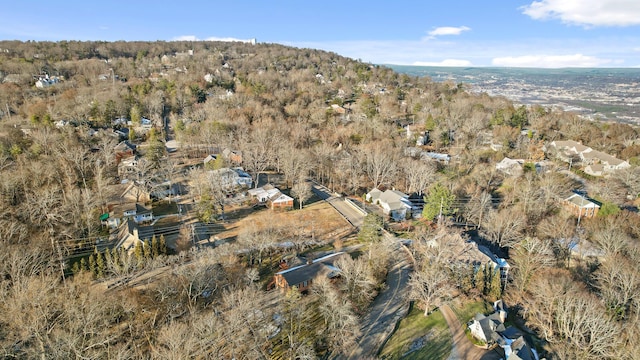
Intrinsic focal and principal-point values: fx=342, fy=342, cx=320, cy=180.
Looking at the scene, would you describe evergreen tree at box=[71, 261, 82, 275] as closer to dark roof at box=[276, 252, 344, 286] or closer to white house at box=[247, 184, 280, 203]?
dark roof at box=[276, 252, 344, 286]

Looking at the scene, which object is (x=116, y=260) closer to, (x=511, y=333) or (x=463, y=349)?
(x=463, y=349)

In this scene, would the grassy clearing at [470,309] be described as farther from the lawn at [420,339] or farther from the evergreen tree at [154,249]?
the evergreen tree at [154,249]

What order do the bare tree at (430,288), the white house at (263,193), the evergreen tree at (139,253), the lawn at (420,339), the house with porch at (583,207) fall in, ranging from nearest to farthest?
the lawn at (420,339), the bare tree at (430,288), the evergreen tree at (139,253), the house with porch at (583,207), the white house at (263,193)

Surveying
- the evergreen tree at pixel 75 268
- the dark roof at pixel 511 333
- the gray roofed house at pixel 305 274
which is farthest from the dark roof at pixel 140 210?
the dark roof at pixel 511 333

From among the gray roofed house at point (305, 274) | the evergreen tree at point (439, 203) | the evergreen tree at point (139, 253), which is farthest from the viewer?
the evergreen tree at point (439, 203)

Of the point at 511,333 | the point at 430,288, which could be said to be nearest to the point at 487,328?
the point at 511,333

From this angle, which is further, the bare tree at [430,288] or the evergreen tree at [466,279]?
the evergreen tree at [466,279]
